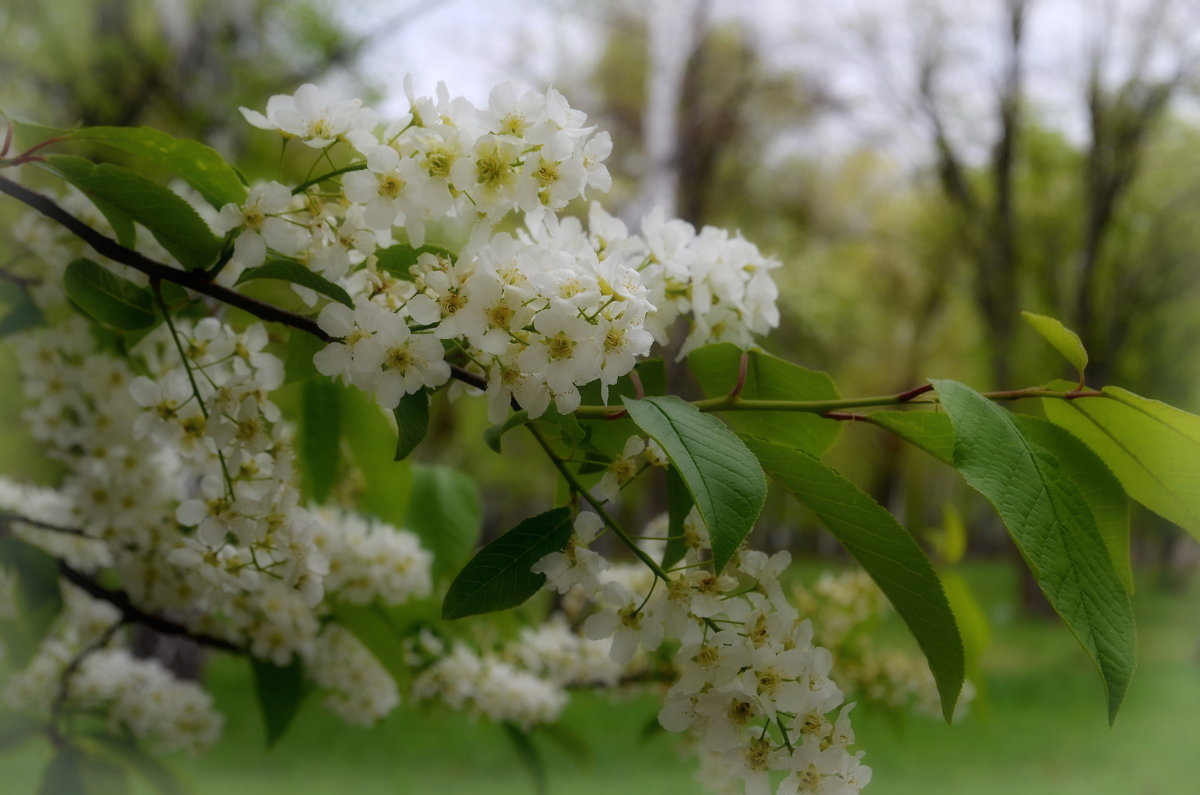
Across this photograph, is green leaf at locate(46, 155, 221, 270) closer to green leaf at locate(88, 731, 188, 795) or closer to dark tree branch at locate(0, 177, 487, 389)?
dark tree branch at locate(0, 177, 487, 389)

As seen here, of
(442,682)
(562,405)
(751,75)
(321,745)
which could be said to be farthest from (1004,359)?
(562,405)

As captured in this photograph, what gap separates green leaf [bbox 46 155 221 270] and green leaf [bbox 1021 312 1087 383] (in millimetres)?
394

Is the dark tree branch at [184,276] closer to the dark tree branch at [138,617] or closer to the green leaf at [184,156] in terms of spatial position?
the green leaf at [184,156]

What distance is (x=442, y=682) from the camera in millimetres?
947

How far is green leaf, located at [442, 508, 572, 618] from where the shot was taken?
1.38ft

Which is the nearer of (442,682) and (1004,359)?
(442,682)

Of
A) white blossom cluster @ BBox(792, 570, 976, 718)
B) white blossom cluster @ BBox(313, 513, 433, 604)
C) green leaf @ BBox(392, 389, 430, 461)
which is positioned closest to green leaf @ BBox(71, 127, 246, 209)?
green leaf @ BBox(392, 389, 430, 461)

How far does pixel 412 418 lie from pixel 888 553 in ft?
0.68

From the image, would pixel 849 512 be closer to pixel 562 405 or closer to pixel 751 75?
pixel 562 405

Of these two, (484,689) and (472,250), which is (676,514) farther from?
(484,689)

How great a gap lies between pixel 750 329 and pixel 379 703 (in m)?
0.54

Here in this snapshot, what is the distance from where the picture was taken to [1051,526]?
381mm

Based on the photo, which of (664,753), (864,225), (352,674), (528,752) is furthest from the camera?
(864,225)

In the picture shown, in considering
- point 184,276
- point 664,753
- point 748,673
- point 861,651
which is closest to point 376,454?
point 184,276
